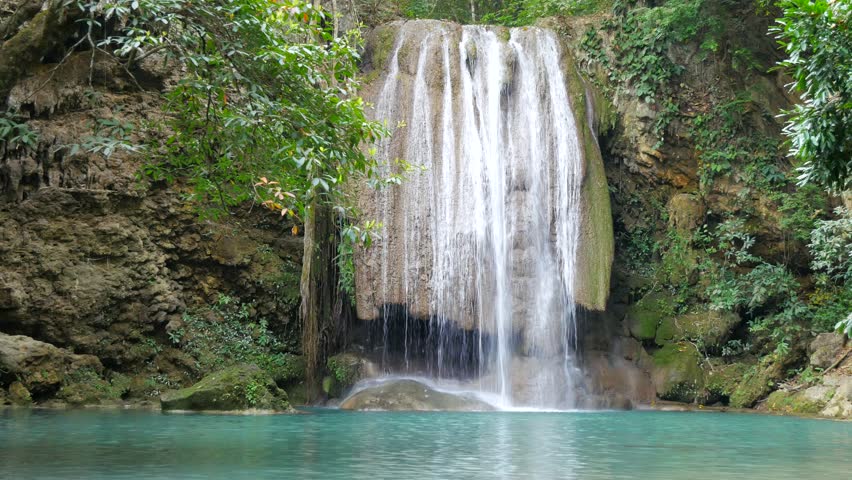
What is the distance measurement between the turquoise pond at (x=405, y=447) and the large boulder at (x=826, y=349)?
3038 mm

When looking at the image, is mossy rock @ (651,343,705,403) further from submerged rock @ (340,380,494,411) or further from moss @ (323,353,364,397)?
moss @ (323,353,364,397)

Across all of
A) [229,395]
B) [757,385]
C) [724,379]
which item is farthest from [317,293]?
[757,385]

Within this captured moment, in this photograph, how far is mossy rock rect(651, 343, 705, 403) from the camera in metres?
17.0

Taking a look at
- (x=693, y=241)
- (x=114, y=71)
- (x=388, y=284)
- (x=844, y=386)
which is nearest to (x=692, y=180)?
(x=693, y=241)

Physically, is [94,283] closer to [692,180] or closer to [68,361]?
[68,361]

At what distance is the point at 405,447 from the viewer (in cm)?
834

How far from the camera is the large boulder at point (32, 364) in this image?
13.6 m

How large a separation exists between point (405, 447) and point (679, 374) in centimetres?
1051

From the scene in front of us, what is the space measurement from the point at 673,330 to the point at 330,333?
24.8ft

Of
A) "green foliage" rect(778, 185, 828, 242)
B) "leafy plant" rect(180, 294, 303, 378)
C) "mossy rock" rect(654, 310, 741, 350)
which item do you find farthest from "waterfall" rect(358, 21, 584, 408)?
"green foliage" rect(778, 185, 828, 242)

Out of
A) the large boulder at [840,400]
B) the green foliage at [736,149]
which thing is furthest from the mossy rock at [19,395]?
the green foliage at [736,149]

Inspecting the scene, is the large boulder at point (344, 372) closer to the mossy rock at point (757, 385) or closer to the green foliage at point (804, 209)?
the mossy rock at point (757, 385)

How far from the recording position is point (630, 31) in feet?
64.6

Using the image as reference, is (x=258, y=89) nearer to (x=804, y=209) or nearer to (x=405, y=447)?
(x=405, y=447)
